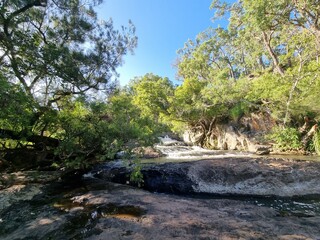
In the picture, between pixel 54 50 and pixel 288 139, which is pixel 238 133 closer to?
pixel 288 139

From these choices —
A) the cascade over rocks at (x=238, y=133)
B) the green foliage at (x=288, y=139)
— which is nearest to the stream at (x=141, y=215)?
the green foliage at (x=288, y=139)

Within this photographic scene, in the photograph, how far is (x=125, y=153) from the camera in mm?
6500

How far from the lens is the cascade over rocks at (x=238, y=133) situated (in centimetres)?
1614

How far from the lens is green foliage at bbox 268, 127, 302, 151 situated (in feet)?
42.8

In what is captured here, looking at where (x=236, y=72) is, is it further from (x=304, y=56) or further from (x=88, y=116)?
(x=88, y=116)

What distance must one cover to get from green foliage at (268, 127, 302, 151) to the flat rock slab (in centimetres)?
1028

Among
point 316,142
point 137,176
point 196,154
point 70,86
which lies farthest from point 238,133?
point 70,86

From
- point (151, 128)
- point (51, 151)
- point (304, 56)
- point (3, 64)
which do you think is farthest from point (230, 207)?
point (304, 56)

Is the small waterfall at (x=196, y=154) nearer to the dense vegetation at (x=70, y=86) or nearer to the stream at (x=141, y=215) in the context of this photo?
the dense vegetation at (x=70, y=86)

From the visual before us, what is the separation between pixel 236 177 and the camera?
6.61m

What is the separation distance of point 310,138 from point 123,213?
1324cm

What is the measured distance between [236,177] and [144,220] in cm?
387

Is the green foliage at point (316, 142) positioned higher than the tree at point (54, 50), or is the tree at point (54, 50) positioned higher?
the tree at point (54, 50)

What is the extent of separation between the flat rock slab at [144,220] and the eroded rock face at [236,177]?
1.55m
